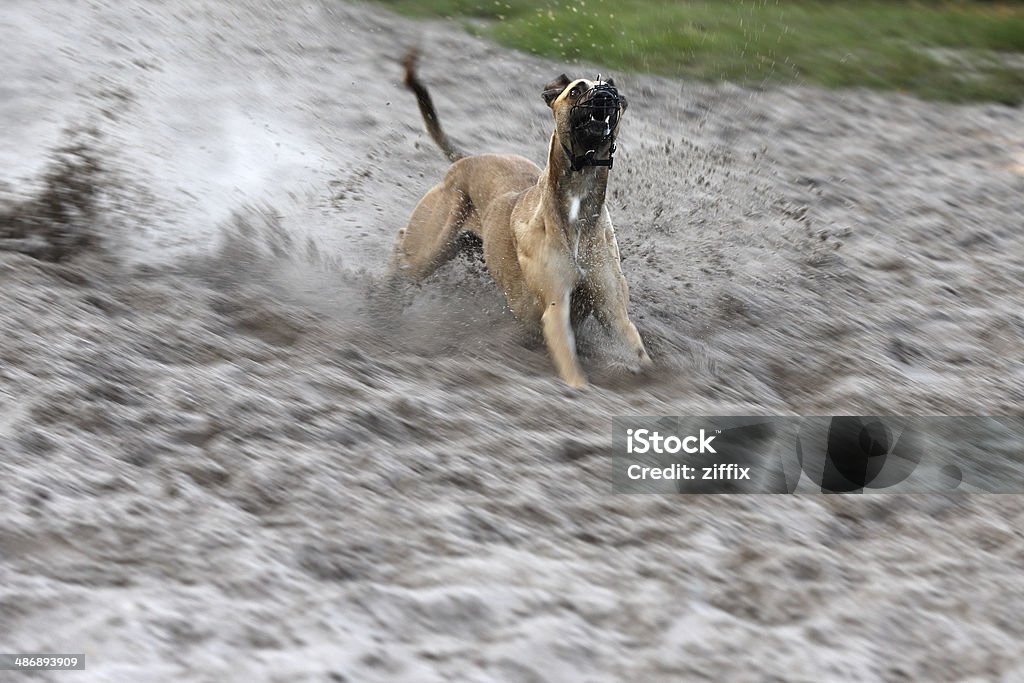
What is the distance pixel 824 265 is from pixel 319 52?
485 centimetres

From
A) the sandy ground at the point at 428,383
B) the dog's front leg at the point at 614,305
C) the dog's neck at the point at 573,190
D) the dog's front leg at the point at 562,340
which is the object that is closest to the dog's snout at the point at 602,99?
the dog's neck at the point at 573,190

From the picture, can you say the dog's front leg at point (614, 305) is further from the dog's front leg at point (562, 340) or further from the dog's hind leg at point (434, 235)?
the dog's hind leg at point (434, 235)

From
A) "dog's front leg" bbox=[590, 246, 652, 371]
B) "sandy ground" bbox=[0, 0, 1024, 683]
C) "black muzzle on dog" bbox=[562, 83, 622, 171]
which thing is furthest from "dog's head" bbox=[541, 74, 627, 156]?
"sandy ground" bbox=[0, 0, 1024, 683]

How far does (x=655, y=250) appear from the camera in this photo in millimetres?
5988

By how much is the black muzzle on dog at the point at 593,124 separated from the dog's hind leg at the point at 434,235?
1.12 metres

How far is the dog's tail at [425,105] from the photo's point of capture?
5.59 m

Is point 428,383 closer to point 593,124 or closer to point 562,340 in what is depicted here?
point 562,340

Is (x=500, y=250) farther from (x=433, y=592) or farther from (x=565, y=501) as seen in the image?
(x=433, y=592)

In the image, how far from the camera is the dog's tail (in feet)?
18.3

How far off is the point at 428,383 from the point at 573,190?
1013 mm

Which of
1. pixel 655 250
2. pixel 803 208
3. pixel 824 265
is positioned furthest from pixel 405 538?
pixel 803 208

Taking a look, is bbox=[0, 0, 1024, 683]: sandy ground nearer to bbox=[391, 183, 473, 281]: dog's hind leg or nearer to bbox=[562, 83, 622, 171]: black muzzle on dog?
bbox=[391, 183, 473, 281]: dog's hind leg

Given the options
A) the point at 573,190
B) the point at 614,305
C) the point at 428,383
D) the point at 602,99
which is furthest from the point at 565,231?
the point at 428,383

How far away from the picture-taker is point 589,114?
14.2 ft
